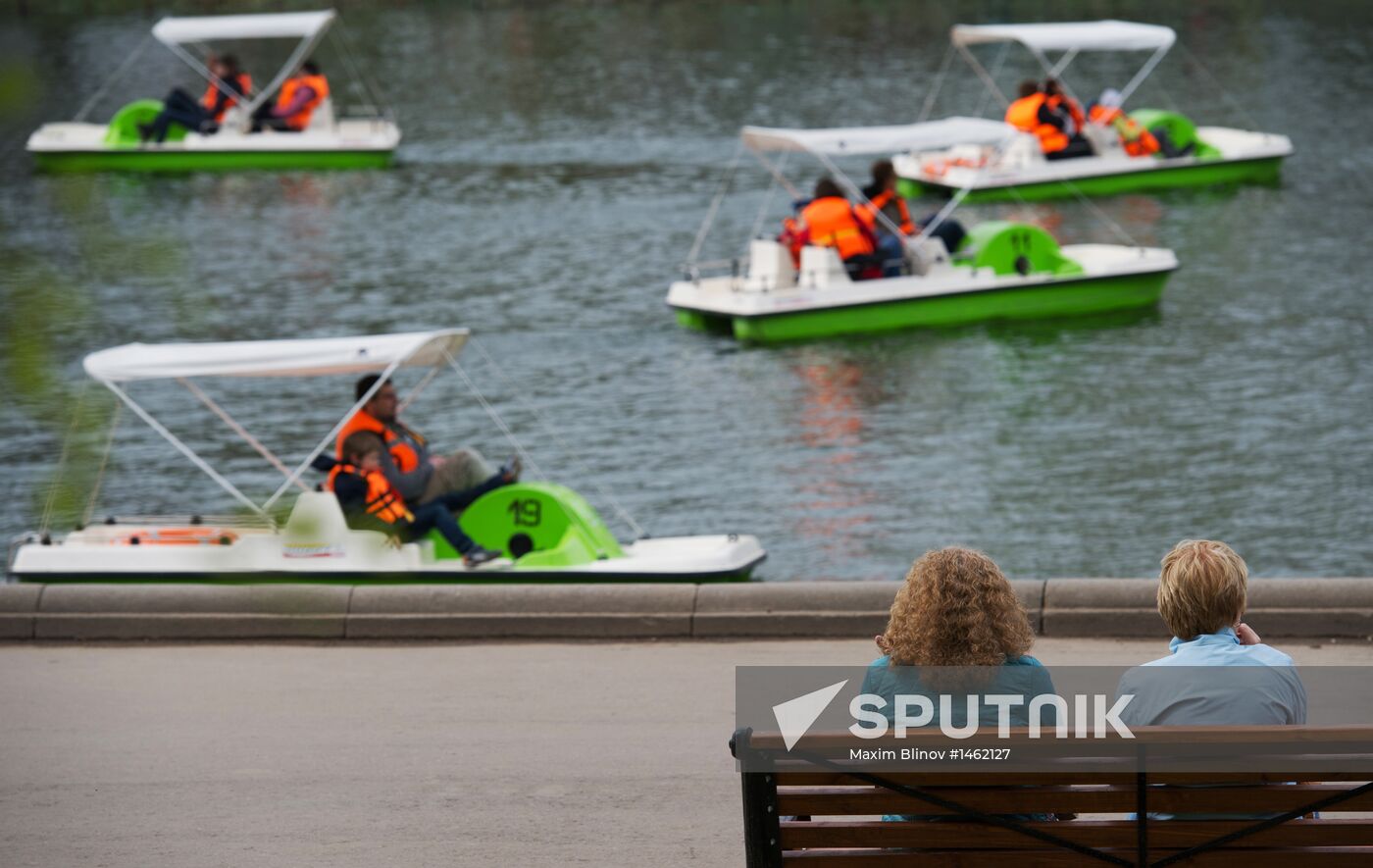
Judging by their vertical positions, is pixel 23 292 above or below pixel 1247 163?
below

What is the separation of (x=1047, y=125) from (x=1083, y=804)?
26.4 m

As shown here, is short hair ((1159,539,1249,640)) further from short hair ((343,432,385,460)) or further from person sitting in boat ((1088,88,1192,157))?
person sitting in boat ((1088,88,1192,157))

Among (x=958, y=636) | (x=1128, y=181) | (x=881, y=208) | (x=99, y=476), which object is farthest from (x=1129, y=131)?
(x=958, y=636)

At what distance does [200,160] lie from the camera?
3381 cm

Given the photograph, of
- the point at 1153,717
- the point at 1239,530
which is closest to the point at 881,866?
the point at 1153,717

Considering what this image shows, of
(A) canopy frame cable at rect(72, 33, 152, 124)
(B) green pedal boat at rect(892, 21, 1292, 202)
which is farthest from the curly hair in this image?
(A) canopy frame cable at rect(72, 33, 152, 124)

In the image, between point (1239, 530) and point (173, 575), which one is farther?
point (1239, 530)

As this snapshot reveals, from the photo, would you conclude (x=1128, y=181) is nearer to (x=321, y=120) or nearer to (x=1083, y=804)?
(x=321, y=120)

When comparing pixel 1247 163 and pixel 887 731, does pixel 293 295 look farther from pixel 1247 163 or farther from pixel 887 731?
pixel 887 731

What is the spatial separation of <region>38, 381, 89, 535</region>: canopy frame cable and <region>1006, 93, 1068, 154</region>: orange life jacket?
14406 mm

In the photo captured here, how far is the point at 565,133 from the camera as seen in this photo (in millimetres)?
35688

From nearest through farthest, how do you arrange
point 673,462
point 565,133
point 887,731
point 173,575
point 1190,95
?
point 887,731 < point 173,575 < point 673,462 < point 565,133 < point 1190,95

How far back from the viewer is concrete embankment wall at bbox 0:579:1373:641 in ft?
28.5

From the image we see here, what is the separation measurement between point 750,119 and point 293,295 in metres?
13.0
